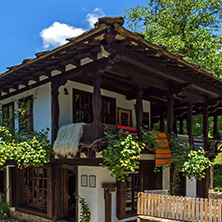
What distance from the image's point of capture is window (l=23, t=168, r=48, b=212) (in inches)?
385

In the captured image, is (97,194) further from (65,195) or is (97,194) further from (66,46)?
(66,46)

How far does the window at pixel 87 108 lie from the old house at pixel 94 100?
3 cm

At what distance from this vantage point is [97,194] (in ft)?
26.3

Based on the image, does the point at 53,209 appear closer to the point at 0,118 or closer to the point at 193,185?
the point at 0,118

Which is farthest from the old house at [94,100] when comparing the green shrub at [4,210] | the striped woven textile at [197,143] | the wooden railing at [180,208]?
the wooden railing at [180,208]

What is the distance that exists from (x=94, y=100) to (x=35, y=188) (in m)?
4.76

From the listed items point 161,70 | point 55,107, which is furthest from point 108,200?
point 161,70

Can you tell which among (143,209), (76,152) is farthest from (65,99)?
(143,209)

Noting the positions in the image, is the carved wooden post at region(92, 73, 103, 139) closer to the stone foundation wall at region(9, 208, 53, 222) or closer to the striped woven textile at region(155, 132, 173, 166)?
the striped woven textile at region(155, 132, 173, 166)

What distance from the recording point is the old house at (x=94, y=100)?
272 inches

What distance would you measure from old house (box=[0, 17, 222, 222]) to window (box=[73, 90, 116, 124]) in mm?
32

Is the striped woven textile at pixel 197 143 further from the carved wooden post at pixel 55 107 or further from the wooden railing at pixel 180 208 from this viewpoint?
the carved wooden post at pixel 55 107

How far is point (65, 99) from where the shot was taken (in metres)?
8.95

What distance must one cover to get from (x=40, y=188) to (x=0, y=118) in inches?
117
